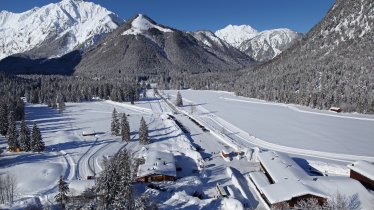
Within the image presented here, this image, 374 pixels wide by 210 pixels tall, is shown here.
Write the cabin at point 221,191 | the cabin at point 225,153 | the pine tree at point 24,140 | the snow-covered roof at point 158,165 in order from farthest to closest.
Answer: the pine tree at point 24,140, the cabin at point 225,153, the snow-covered roof at point 158,165, the cabin at point 221,191

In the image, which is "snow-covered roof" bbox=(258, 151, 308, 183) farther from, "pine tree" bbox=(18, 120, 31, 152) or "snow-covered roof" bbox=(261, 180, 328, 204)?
"pine tree" bbox=(18, 120, 31, 152)

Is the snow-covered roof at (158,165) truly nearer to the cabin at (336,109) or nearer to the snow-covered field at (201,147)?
the snow-covered field at (201,147)

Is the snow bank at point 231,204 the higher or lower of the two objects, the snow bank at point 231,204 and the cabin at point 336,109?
the lower

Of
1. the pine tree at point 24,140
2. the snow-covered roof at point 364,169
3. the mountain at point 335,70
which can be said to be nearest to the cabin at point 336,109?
the mountain at point 335,70

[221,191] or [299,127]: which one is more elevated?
[299,127]

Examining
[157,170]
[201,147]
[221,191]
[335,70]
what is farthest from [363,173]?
[335,70]

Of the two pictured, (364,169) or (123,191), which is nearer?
(123,191)

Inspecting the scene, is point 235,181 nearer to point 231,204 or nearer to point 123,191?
point 231,204

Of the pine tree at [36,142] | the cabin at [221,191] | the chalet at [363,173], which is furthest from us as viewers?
the pine tree at [36,142]
